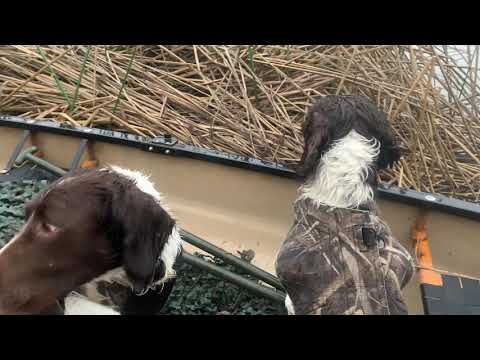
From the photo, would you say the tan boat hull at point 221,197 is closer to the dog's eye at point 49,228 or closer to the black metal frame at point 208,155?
the black metal frame at point 208,155

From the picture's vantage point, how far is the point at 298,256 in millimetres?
2219

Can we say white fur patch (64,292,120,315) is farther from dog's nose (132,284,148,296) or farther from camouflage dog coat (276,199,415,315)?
camouflage dog coat (276,199,415,315)

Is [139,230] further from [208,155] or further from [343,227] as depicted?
[208,155]

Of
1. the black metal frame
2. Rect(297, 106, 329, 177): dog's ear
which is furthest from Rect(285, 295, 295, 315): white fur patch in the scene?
the black metal frame

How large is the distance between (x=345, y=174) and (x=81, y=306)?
4.30 feet

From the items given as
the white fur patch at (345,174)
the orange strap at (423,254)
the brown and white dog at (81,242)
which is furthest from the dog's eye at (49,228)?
the orange strap at (423,254)

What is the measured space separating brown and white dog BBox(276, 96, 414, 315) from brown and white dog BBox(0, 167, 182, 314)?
654 millimetres

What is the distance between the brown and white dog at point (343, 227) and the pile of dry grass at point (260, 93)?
810 millimetres

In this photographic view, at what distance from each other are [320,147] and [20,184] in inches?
77.8

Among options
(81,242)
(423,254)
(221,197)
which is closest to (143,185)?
(81,242)

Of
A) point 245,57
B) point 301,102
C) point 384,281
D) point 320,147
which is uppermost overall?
point 245,57

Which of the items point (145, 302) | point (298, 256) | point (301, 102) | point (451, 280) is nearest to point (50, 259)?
point (145, 302)

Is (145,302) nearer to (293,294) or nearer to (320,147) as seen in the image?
(293,294)

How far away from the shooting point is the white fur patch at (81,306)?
75.4 inches
